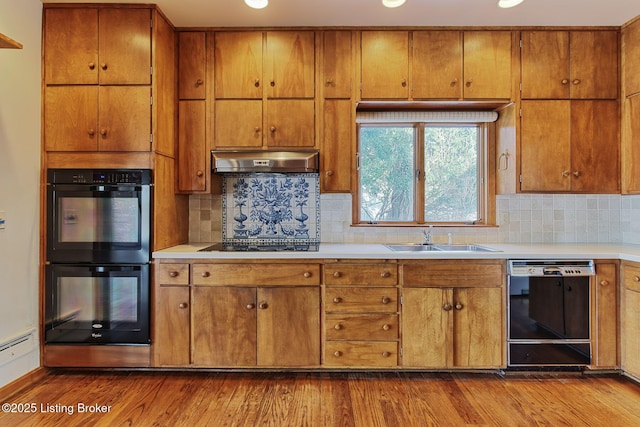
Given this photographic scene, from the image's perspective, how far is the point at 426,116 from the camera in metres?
3.03

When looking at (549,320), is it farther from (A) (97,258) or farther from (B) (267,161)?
(A) (97,258)

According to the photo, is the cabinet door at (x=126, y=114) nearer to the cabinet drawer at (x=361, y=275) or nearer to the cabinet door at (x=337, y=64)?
the cabinet door at (x=337, y=64)

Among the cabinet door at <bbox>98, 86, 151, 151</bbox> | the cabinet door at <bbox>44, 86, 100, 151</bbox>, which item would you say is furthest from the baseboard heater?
the cabinet door at <bbox>98, 86, 151, 151</bbox>

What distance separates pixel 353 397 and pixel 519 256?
144 cm

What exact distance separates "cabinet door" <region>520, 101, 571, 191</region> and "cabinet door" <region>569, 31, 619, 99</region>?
0.19 m

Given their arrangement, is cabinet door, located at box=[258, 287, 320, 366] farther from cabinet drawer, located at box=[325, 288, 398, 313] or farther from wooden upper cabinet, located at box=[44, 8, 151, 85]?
wooden upper cabinet, located at box=[44, 8, 151, 85]

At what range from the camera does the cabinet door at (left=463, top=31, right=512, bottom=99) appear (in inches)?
109

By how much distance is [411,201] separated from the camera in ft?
10.5

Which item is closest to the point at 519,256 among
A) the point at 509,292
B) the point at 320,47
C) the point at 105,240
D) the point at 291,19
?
the point at 509,292

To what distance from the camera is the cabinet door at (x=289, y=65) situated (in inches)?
109

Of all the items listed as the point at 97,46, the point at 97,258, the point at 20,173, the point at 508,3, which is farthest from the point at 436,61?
the point at 20,173

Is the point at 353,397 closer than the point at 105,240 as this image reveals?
Yes

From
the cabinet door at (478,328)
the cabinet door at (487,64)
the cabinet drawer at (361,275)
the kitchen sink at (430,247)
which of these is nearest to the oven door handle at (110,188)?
the cabinet drawer at (361,275)

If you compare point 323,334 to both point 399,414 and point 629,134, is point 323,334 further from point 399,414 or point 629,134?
point 629,134
